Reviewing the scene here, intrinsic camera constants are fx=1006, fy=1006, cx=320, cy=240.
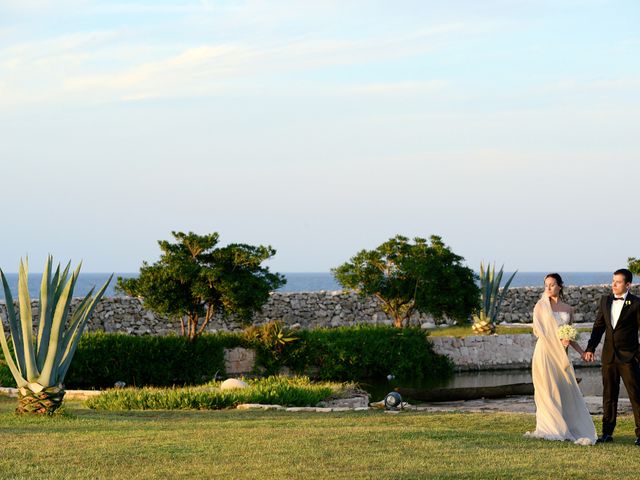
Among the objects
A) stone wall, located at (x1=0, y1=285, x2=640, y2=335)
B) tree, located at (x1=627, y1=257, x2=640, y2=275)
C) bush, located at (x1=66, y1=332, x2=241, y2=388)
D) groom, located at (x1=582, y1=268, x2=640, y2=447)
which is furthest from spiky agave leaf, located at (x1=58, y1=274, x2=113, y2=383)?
tree, located at (x1=627, y1=257, x2=640, y2=275)

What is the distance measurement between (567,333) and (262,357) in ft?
45.4

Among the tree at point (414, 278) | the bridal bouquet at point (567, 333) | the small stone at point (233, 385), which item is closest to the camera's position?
the bridal bouquet at point (567, 333)

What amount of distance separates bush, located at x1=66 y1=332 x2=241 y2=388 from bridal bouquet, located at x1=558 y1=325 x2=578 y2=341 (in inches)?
522

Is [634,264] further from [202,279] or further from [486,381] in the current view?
[202,279]

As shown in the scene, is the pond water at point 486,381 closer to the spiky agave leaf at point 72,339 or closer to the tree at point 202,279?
the tree at point 202,279

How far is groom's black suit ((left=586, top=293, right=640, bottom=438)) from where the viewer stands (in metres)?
10.9

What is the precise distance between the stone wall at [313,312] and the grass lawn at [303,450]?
14032mm

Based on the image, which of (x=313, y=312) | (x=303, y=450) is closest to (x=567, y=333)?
(x=303, y=450)

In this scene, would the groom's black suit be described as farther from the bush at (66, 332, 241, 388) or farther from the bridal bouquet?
the bush at (66, 332, 241, 388)

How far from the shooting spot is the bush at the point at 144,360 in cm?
2205

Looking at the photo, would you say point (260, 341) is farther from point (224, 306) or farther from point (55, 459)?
point (55, 459)

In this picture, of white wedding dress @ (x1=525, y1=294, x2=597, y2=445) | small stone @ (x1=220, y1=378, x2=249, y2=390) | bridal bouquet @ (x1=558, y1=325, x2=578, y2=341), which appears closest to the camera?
bridal bouquet @ (x1=558, y1=325, x2=578, y2=341)

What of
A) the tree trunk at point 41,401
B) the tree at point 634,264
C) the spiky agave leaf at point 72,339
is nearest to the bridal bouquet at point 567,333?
the spiky agave leaf at point 72,339

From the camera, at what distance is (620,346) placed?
35.8ft
